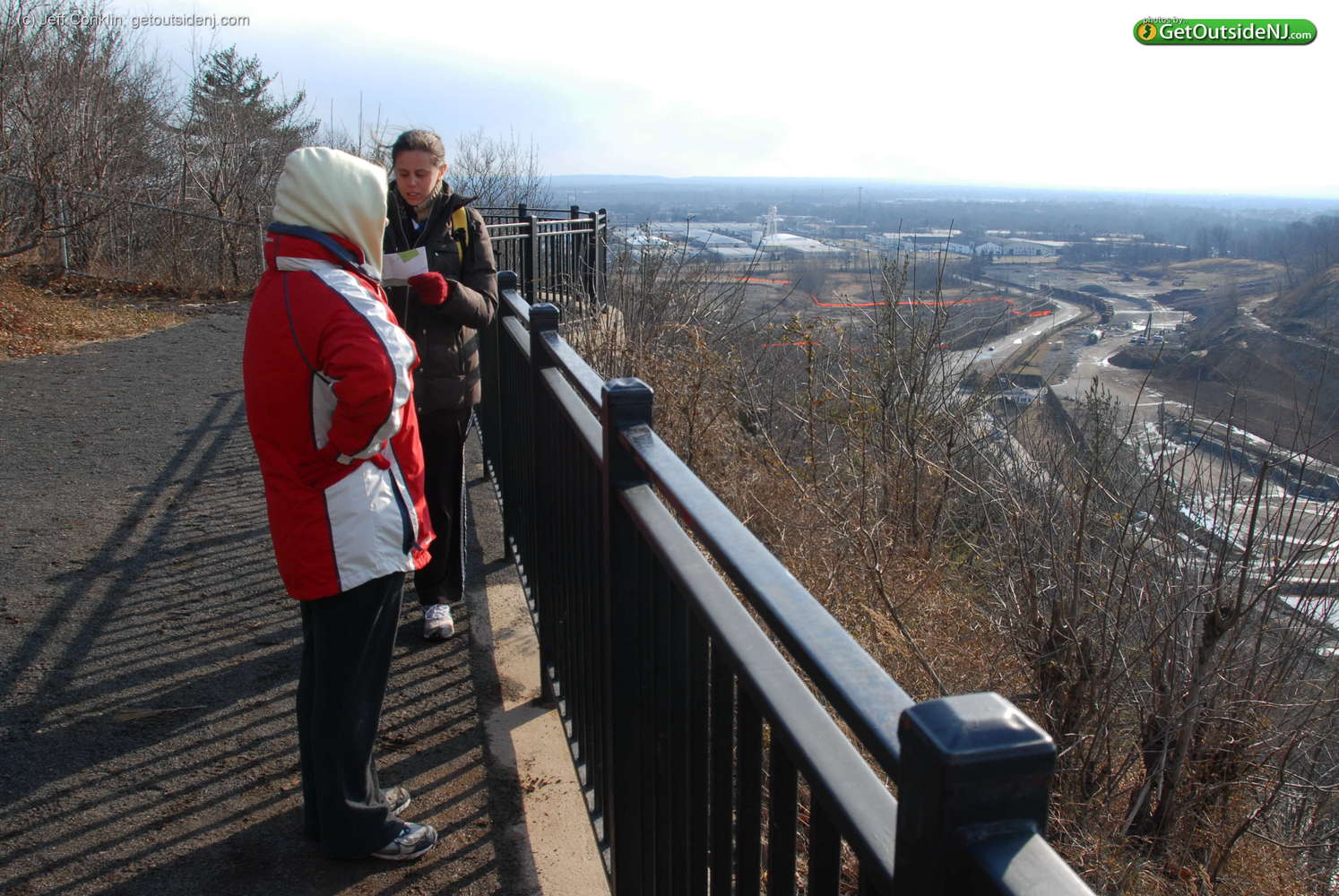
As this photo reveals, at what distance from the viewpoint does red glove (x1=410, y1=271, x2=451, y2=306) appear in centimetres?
389

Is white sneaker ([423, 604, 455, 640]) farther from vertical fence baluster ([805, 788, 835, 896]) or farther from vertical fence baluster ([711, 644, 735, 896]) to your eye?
vertical fence baluster ([805, 788, 835, 896])

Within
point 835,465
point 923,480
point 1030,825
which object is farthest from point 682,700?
point 923,480

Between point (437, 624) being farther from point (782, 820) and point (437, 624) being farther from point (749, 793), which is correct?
point (782, 820)

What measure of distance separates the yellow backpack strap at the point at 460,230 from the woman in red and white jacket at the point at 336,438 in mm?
1421

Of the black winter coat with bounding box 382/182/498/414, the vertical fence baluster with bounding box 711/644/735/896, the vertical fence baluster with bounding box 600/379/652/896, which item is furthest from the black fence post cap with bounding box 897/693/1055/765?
the black winter coat with bounding box 382/182/498/414

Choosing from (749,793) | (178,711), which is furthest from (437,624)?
(749,793)

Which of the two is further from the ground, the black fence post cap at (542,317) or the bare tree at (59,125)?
the bare tree at (59,125)

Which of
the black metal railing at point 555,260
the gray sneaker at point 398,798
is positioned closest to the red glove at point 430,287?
the gray sneaker at point 398,798

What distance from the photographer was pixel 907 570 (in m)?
7.89

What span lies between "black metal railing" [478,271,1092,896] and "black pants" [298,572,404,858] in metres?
0.56

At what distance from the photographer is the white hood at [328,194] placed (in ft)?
8.64

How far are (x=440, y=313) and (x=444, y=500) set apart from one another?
2.61 feet

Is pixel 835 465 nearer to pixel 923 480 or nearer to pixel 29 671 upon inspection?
pixel 923 480

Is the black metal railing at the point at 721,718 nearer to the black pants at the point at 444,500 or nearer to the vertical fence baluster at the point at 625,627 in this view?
the vertical fence baluster at the point at 625,627
